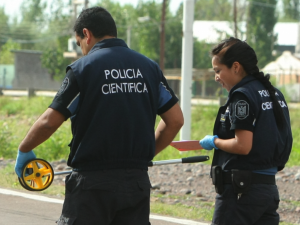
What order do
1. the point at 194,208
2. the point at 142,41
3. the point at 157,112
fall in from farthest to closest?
the point at 142,41 < the point at 194,208 < the point at 157,112

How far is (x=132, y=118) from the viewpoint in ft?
10.3

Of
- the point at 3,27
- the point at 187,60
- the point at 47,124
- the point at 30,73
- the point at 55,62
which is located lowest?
the point at 30,73

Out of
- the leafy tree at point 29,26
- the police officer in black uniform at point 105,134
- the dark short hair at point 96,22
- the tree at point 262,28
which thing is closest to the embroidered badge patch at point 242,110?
the police officer in black uniform at point 105,134

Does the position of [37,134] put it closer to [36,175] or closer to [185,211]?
[36,175]

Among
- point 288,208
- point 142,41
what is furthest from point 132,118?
point 142,41

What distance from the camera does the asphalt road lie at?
5805 mm

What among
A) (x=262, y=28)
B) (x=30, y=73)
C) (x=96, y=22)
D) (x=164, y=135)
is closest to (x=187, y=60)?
(x=164, y=135)

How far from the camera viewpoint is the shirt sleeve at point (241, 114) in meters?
3.40

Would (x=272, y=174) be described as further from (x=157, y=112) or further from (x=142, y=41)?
(x=142, y=41)

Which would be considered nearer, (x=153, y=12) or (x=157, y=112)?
(x=157, y=112)

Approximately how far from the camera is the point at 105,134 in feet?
10.2

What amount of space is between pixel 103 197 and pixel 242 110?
0.95 meters

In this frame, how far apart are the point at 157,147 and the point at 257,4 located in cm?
6283

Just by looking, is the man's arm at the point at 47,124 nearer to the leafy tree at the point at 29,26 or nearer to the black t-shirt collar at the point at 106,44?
the black t-shirt collar at the point at 106,44
